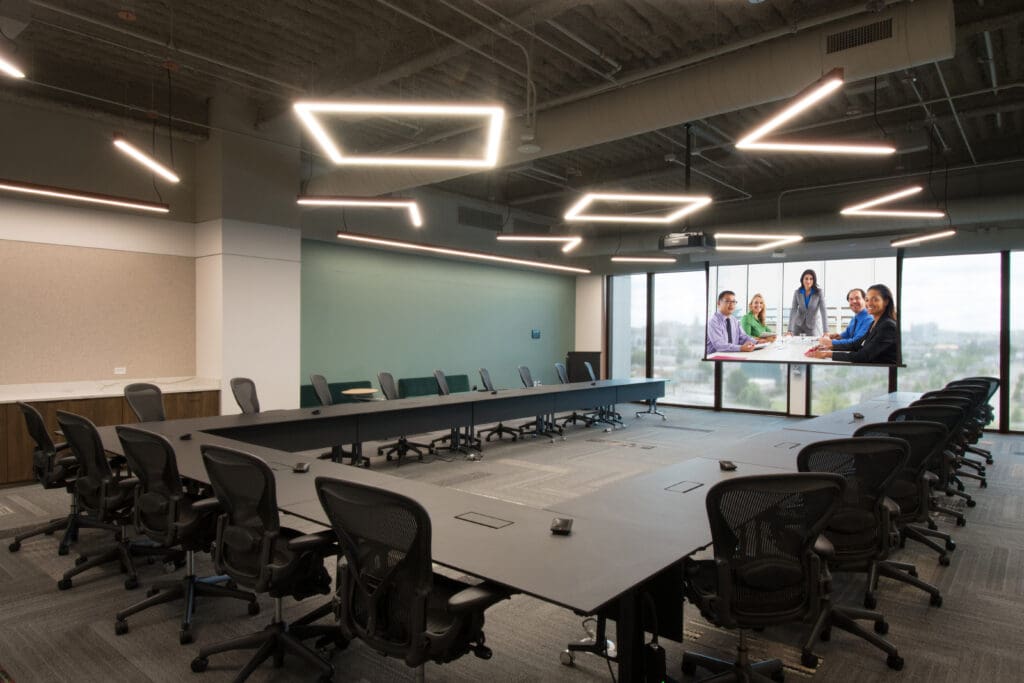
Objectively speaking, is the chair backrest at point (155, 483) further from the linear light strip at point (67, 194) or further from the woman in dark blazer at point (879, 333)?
the woman in dark blazer at point (879, 333)

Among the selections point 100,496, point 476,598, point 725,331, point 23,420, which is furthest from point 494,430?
point 476,598

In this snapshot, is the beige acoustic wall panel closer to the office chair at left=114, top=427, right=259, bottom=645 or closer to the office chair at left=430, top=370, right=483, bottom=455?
the office chair at left=430, top=370, right=483, bottom=455

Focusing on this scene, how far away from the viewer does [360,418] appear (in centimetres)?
627

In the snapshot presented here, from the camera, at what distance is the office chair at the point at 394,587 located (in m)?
1.97

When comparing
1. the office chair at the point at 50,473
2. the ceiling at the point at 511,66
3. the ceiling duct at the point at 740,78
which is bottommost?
the office chair at the point at 50,473

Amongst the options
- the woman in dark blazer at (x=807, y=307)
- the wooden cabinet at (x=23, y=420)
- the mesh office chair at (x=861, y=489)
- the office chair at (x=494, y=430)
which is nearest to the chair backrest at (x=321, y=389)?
the wooden cabinet at (x=23, y=420)

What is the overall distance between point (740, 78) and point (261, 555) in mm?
4886

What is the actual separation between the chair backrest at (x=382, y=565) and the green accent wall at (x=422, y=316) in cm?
711

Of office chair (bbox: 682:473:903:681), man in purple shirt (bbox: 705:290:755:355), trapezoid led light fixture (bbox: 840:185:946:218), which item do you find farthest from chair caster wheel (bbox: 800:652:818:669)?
man in purple shirt (bbox: 705:290:755:355)

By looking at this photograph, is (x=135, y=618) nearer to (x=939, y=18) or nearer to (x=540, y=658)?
(x=540, y=658)

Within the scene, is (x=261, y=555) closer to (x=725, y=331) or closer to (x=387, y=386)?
(x=387, y=386)

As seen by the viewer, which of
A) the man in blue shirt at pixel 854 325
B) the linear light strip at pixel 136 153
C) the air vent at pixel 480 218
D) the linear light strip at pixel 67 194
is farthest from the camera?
the air vent at pixel 480 218

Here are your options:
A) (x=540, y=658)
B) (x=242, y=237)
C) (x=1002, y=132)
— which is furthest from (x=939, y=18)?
(x=242, y=237)

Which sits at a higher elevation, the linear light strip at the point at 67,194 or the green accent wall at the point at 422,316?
the linear light strip at the point at 67,194
